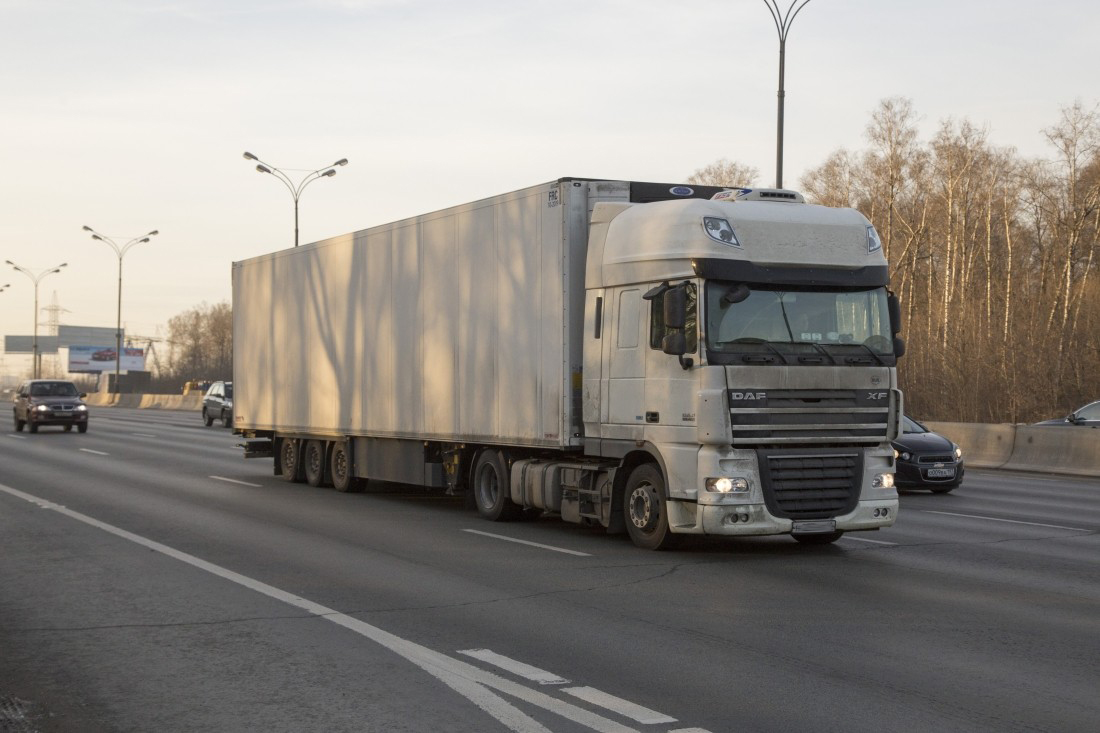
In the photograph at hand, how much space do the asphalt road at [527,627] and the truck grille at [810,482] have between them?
20.9 inches

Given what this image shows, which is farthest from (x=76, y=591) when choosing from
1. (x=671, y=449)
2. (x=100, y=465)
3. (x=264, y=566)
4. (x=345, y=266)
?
(x=100, y=465)

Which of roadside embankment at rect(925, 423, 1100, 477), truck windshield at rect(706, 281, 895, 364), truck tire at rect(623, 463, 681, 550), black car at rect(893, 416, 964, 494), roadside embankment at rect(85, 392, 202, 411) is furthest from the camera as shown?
roadside embankment at rect(85, 392, 202, 411)

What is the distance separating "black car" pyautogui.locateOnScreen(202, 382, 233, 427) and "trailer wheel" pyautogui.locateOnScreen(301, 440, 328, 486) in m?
25.9

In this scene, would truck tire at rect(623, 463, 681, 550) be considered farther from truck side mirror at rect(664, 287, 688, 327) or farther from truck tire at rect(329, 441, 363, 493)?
truck tire at rect(329, 441, 363, 493)

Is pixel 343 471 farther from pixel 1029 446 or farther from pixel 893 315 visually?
pixel 1029 446

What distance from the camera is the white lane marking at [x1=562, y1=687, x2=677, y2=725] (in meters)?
6.12

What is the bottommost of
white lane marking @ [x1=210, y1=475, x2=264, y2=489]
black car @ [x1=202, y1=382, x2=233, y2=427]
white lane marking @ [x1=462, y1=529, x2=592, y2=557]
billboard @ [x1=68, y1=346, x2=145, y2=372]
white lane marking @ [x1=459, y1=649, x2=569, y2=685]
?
Result: white lane marking @ [x1=459, y1=649, x2=569, y2=685]

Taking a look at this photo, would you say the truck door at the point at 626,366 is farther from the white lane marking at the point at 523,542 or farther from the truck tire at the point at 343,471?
the truck tire at the point at 343,471

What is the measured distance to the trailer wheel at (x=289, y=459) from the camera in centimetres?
2125

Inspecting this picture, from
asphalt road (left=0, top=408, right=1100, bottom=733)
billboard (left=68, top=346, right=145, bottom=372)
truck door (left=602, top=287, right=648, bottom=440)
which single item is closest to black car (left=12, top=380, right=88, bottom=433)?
asphalt road (left=0, top=408, right=1100, bottom=733)

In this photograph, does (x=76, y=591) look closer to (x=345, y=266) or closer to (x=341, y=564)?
(x=341, y=564)

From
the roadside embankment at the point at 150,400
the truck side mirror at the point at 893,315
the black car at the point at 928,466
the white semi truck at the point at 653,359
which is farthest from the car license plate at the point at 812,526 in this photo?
the roadside embankment at the point at 150,400

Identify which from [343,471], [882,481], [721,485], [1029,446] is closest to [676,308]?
[721,485]

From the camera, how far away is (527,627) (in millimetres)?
8562
